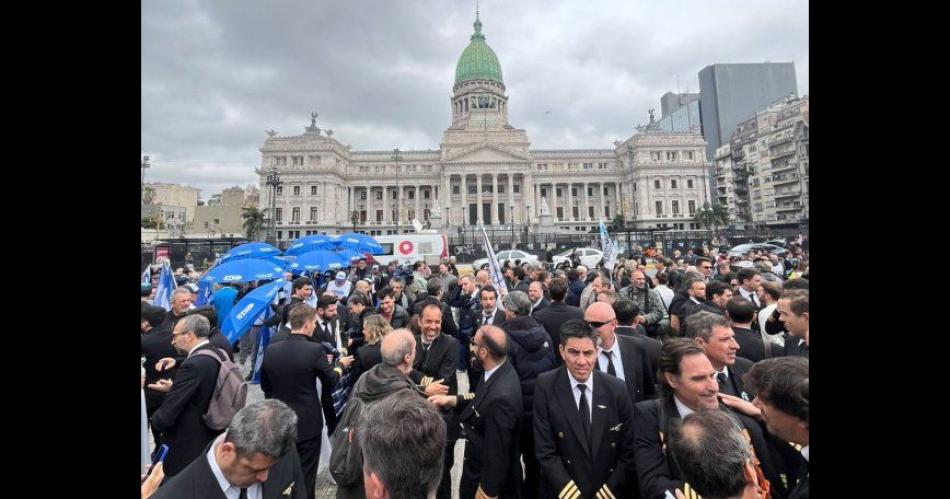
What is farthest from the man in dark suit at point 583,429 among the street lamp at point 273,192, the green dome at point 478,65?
the green dome at point 478,65

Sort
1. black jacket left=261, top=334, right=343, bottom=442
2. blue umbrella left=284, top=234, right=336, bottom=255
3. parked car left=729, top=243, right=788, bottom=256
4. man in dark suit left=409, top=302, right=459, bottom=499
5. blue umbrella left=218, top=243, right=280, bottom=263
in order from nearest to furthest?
man in dark suit left=409, top=302, right=459, bottom=499 → black jacket left=261, top=334, right=343, bottom=442 → blue umbrella left=218, top=243, right=280, bottom=263 → blue umbrella left=284, top=234, right=336, bottom=255 → parked car left=729, top=243, right=788, bottom=256

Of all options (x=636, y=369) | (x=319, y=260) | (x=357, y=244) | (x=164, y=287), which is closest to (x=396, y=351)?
(x=636, y=369)

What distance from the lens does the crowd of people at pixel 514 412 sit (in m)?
1.87

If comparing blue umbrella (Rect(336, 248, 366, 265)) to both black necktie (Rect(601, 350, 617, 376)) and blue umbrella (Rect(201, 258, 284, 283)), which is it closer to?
blue umbrella (Rect(201, 258, 284, 283))

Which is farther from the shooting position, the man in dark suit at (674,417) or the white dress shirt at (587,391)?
the white dress shirt at (587,391)

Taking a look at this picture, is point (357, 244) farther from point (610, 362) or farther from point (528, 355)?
point (610, 362)

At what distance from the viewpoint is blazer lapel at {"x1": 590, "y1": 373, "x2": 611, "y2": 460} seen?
293cm

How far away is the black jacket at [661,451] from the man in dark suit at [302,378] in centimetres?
277

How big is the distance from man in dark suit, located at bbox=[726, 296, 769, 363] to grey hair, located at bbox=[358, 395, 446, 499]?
3565mm

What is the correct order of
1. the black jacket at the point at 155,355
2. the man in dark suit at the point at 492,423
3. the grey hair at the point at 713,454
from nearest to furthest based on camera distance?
the grey hair at the point at 713,454 → the man in dark suit at the point at 492,423 → the black jacket at the point at 155,355

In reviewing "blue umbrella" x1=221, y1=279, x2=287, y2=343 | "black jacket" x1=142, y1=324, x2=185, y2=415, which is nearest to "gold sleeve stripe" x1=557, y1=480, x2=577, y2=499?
"black jacket" x1=142, y1=324, x2=185, y2=415

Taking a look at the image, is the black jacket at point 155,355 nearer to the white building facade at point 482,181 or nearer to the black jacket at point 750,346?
the black jacket at point 750,346
